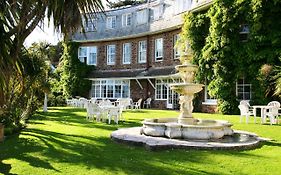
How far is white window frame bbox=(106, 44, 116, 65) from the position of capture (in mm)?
34688

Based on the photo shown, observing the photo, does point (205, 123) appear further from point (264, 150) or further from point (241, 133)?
point (264, 150)

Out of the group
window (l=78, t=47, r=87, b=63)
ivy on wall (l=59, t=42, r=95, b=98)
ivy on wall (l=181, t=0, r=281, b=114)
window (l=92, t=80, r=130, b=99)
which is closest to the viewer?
ivy on wall (l=181, t=0, r=281, b=114)

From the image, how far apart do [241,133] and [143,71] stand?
67.2ft

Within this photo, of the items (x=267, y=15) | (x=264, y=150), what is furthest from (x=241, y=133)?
(x=267, y=15)

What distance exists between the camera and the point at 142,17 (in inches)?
1297

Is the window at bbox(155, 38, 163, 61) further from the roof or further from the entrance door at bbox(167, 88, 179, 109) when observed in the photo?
the entrance door at bbox(167, 88, 179, 109)

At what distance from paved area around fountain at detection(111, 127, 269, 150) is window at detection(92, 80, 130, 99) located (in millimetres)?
22846

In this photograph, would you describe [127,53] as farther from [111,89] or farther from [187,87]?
[187,87]

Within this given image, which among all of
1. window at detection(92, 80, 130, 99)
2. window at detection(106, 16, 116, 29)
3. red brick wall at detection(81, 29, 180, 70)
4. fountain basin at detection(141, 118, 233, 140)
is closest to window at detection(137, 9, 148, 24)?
Answer: red brick wall at detection(81, 29, 180, 70)

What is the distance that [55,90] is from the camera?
3819cm

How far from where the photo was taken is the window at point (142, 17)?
1284 inches

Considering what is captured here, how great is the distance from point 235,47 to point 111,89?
53.0 ft

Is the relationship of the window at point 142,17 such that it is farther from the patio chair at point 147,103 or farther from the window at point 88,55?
the patio chair at point 147,103

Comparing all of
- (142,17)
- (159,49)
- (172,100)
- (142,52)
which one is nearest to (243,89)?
(172,100)
